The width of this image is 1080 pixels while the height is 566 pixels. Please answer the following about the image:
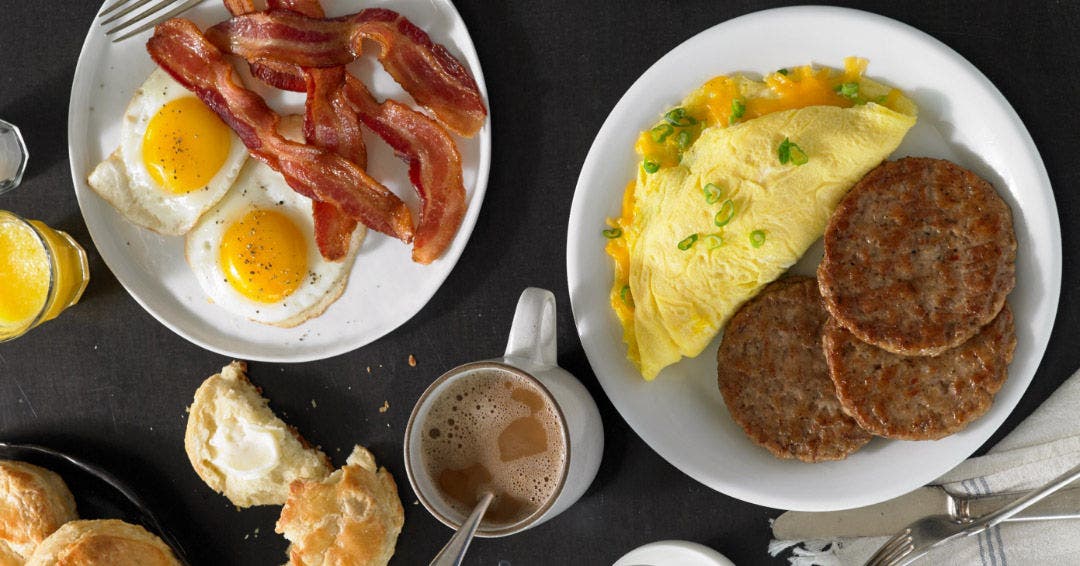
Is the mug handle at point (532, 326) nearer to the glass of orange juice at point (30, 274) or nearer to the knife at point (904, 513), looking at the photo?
the knife at point (904, 513)

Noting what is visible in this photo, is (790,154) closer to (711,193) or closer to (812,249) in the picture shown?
(711,193)

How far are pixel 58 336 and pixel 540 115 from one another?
220 cm

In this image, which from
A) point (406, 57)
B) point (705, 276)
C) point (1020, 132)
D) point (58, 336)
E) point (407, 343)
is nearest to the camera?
point (1020, 132)

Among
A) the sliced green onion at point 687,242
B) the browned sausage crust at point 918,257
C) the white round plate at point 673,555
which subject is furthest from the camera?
the white round plate at point 673,555

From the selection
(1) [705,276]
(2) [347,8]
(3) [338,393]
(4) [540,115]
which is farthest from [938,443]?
(2) [347,8]

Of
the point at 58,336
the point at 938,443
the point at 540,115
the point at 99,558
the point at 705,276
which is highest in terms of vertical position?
the point at 540,115

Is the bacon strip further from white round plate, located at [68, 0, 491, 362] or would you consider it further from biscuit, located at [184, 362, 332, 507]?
biscuit, located at [184, 362, 332, 507]

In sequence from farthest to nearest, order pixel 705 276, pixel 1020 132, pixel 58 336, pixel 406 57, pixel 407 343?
pixel 58 336
pixel 407 343
pixel 406 57
pixel 705 276
pixel 1020 132

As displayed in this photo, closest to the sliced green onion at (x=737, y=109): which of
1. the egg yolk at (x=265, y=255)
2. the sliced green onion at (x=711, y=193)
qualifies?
the sliced green onion at (x=711, y=193)

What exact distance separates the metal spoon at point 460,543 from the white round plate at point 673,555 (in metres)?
0.61

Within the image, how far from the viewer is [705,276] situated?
2.58m

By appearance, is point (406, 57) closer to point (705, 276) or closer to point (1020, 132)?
point (705, 276)

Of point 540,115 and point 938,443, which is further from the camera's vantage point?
point 540,115

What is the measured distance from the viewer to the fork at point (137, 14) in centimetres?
301
